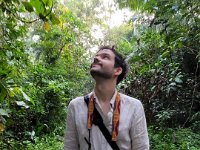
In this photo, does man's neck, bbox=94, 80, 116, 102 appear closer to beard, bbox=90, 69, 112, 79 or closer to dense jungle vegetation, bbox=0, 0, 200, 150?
beard, bbox=90, 69, 112, 79

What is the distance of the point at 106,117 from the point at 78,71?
23.3ft

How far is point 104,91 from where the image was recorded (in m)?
1.80

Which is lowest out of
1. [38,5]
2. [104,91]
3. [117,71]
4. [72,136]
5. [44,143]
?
[44,143]

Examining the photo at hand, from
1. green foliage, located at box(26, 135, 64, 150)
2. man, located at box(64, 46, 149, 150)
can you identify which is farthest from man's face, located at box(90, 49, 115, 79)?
green foliage, located at box(26, 135, 64, 150)

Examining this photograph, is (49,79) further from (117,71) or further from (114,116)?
(114,116)

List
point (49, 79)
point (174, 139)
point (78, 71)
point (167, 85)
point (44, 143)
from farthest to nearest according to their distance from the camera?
point (78, 71), point (49, 79), point (44, 143), point (167, 85), point (174, 139)

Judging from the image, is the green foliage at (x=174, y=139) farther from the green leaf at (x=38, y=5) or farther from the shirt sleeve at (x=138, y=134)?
the green leaf at (x=38, y=5)

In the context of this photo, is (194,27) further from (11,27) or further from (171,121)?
(171,121)

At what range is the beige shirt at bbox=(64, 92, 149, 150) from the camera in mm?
1698

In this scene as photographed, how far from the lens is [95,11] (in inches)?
599

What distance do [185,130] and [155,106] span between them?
863 millimetres

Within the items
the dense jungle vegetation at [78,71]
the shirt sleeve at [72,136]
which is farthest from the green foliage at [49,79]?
the shirt sleeve at [72,136]

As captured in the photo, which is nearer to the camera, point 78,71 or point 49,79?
point 49,79

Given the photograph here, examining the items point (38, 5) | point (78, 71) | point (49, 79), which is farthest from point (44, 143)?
point (38, 5)
